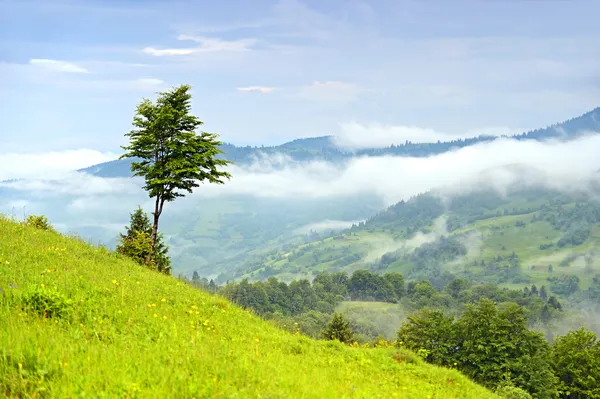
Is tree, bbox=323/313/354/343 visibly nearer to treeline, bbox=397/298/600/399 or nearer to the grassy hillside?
treeline, bbox=397/298/600/399

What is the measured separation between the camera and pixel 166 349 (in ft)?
32.4

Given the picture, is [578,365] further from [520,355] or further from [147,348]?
[147,348]

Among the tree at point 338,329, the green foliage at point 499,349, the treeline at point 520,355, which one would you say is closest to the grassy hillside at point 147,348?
the treeline at point 520,355

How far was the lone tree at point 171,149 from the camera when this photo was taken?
32344 mm

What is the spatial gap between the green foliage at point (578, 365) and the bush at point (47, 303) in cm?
6764

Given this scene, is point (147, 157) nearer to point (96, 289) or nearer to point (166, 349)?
point (96, 289)

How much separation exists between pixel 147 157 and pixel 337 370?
82.0 feet

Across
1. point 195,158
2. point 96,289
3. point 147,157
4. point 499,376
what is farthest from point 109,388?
point 499,376

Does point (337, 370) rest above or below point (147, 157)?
below

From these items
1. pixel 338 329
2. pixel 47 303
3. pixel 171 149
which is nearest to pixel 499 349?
pixel 338 329

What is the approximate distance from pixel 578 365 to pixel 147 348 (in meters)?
72.6

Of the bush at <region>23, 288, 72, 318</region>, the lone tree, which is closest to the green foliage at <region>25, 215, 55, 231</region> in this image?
the lone tree

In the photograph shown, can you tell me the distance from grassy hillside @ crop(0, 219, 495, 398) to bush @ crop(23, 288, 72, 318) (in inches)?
1.0

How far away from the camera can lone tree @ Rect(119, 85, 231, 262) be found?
106 ft
